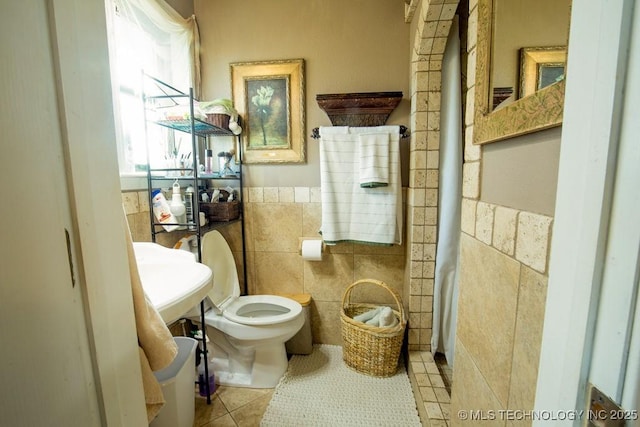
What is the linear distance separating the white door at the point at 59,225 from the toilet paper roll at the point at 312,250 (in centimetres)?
134

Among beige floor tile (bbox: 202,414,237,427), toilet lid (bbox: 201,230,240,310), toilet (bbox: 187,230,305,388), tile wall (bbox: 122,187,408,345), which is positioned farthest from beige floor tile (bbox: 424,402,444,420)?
toilet lid (bbox: 201,230,240,310)

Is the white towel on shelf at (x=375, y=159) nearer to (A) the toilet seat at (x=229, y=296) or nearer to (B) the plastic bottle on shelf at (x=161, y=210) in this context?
(A) the toilet seat at (x=229, y=296)

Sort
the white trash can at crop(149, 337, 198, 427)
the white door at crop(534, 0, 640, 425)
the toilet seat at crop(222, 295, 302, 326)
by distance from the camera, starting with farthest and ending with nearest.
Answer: the toilet seat at crop(222, 295, 302, 326) → the white trash can at crop(149, 337, 198, 427) → the white door at crop(534, 0, 640, 425)

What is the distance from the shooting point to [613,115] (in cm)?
27

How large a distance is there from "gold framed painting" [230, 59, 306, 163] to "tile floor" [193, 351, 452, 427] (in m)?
1.50

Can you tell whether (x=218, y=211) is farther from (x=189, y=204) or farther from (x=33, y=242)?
(x=33, y=242)

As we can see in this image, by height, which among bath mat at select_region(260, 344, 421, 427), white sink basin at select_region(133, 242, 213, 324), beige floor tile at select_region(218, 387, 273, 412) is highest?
white sink basin at select_region(133, 242, 213, 324)

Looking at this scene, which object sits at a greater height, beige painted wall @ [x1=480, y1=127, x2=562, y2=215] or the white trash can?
beige painted wall @ [x1=480, y1=127, x2=562, y2=215]

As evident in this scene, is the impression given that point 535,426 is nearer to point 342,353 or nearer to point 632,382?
point 632,382

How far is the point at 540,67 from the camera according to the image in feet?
1.58

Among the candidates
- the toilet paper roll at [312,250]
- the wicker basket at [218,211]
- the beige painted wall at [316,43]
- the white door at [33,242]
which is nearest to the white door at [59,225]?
the white door at [33,242]

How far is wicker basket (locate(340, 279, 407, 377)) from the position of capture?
156 cm

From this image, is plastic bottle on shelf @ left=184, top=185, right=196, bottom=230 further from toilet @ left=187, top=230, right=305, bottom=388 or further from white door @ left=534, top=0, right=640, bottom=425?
white door @ left=534, top=0, right=640, bottom=425

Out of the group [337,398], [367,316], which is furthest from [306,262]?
[337,398]
